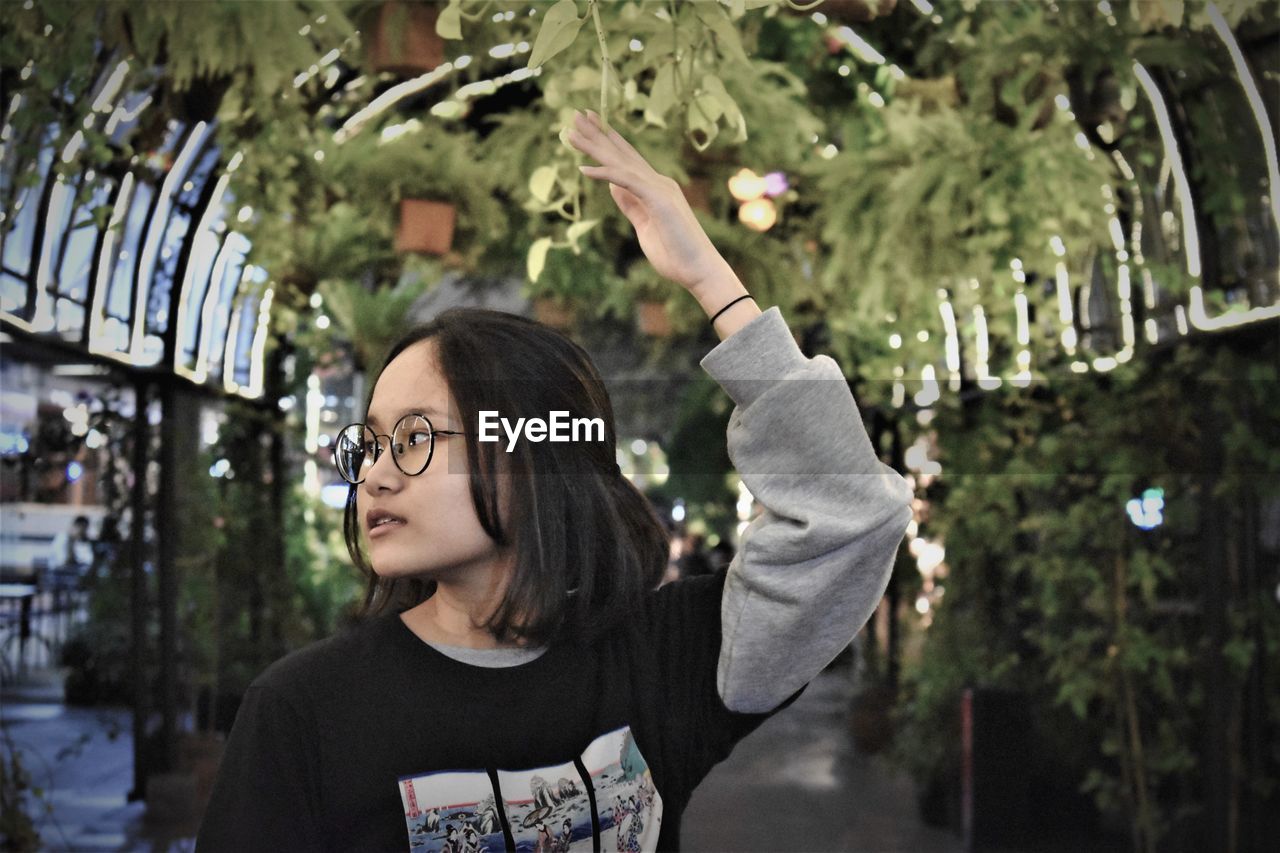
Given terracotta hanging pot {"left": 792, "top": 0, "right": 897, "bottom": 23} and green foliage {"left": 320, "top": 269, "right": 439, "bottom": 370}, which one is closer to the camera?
terracotta hanging pot {"left": 792, "top": 0, "right": 897, "bottom": 23}

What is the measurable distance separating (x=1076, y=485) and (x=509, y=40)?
5.84 feet

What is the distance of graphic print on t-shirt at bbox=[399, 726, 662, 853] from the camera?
1059 mm

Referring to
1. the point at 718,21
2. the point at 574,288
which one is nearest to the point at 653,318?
the point at 574,288

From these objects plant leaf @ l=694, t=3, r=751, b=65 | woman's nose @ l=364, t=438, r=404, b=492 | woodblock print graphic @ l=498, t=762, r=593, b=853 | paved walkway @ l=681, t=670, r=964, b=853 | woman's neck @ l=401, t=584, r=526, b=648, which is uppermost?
plant leaf @ l=694, t=3, r=751, b=65

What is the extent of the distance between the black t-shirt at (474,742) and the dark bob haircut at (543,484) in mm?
38

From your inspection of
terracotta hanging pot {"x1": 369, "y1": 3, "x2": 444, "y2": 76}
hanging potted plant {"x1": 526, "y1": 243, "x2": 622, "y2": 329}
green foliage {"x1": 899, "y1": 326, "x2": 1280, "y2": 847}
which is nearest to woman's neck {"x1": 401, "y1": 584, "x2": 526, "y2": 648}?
terracotta hanging pot {"x1": 369, "y1": 3, "x2": 444, "y2": 76}

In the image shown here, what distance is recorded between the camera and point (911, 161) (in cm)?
246

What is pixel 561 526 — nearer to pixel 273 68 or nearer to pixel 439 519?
pixel 439 519

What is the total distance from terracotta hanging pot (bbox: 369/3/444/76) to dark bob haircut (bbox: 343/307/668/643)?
1127 mm

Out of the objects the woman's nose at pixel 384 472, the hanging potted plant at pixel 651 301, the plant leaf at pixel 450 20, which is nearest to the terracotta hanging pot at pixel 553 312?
the hanging potted plant at pixel 651 301

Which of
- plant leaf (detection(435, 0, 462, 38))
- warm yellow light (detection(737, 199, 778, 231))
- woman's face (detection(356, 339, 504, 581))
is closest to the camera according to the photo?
woman's face (detection(356, 339, 504, 581))

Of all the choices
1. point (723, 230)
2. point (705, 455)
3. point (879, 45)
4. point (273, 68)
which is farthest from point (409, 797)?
point (879, 45)

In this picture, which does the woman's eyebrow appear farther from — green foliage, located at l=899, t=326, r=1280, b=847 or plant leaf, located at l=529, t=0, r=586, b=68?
green foliage, located at l=899, t=326, r=1280, b=847

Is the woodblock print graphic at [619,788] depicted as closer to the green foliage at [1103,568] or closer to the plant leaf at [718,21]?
the plant leaf at [718,21]
